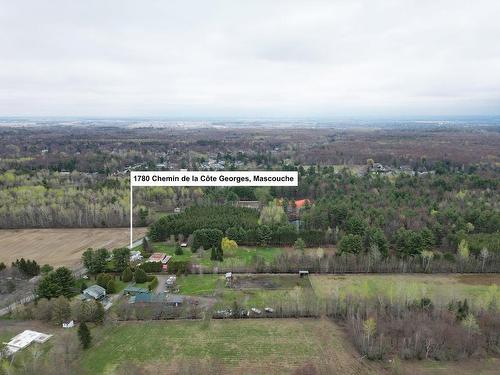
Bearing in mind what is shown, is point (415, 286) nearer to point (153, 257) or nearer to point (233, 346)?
point (233, 346)

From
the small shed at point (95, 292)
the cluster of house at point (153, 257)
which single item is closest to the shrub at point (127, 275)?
the small shed at point (95, 292)

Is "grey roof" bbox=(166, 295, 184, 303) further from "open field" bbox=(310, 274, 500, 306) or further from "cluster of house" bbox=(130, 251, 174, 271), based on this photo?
"open field" bbox=(310, 274, 500, 306)

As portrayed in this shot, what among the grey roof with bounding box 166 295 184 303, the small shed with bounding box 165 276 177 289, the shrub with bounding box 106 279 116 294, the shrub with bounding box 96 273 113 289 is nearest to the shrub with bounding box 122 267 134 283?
the shrub with bounding box 96 273 113 289

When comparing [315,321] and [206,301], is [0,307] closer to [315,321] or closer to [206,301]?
[206,301]

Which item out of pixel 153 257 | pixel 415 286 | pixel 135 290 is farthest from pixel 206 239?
pixel 415 286

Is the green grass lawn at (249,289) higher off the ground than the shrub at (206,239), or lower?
lower

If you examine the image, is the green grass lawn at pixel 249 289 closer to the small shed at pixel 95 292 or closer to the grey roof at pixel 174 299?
the grey roof at pixel 174 299
